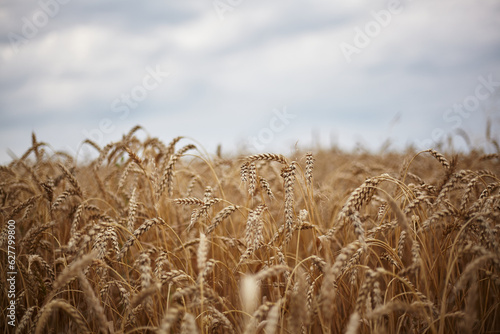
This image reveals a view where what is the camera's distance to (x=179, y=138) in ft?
8.96

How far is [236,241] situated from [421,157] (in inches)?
224

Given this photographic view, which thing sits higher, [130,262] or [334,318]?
[130,262]

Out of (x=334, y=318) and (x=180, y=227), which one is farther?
(x=180, y=227)

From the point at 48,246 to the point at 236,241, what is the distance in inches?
66.9

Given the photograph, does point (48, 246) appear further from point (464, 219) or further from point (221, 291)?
point (464, 219)

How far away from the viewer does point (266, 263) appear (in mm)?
2287

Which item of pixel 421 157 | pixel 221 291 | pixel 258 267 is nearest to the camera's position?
pixel 258 267

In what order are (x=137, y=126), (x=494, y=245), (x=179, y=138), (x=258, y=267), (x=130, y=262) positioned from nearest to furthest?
1. (x=494, y=245)
2. (x=258, y=267)
3. (x=179, y=138)
4. (x=130, y=262)
5. (x=137, y=126)

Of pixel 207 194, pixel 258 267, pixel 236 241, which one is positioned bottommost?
pixel 258 267

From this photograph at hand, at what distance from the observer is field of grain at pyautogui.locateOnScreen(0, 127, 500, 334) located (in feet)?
4.64

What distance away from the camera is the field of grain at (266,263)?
4.64 feet

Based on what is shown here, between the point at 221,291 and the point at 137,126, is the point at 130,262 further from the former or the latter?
the point at 137,126

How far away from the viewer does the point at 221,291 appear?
8.21ft

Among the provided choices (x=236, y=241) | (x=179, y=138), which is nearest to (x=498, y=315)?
(x=236, y=241)
